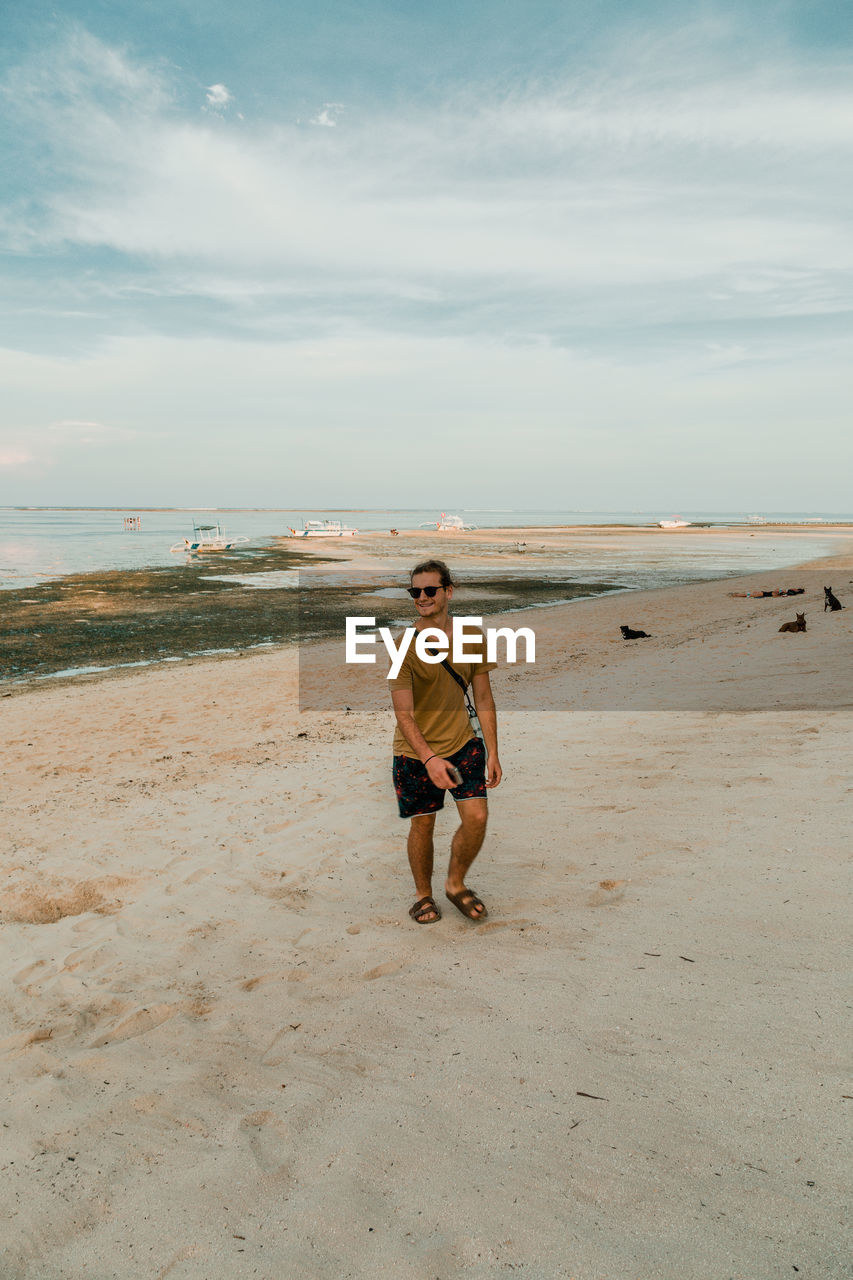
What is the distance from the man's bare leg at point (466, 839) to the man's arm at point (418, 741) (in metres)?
0.22

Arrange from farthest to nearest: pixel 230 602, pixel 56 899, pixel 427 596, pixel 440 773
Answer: pixel 230 602 → pixel 56 899 → pixel 427 596 → pixel 440 773

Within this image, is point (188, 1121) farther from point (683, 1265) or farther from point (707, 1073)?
point (707, 1073)

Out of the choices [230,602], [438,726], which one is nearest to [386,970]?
[438,726]

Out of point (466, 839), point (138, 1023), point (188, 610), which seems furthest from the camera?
point (188, 610)

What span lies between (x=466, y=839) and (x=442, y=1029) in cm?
110

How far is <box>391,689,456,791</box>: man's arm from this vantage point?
380cm

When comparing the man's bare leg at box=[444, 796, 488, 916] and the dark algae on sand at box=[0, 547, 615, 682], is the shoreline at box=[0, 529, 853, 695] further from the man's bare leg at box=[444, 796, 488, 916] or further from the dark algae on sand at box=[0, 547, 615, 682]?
the man's bare leg at box=[444, 796, 488, 916]

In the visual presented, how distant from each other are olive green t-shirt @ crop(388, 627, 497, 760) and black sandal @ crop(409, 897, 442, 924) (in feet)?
3.22

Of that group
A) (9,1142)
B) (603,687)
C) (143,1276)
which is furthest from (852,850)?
(603,687)

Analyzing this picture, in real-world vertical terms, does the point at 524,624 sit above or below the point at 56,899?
above

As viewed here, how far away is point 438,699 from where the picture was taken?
4.05 m

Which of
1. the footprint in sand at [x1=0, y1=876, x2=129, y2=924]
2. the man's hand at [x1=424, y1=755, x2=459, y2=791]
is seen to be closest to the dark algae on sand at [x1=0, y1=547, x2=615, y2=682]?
the footprint in sand at [x1=0, y1=876, x2=129, y2=924]

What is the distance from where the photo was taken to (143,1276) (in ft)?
7.27

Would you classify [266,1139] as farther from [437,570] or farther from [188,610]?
[188,610]
